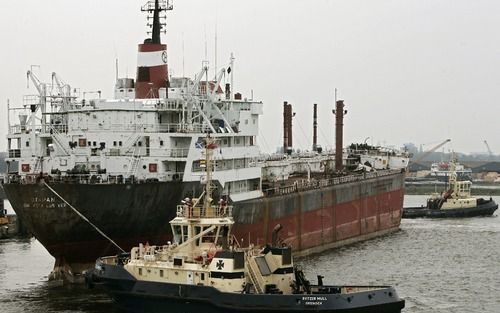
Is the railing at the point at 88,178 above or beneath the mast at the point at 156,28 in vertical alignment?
beneath

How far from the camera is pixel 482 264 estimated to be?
42.9 m

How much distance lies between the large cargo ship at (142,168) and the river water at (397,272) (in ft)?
7.17

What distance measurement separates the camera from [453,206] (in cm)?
7400

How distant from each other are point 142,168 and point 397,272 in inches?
473

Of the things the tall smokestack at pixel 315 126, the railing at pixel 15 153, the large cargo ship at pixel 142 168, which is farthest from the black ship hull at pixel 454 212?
the railing at pixel 15 153

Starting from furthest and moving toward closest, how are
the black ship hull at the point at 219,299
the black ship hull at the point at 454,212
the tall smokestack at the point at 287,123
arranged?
the black ship hull at the point at 454,212
the tall smokestack at the point at 287,123
the black ship hull at the point at 219,299

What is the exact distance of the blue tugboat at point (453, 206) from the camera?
73.0 metres

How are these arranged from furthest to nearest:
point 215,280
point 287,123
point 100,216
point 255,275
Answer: point 287,123 → point 100,216 → point 255,275 → point 215,280

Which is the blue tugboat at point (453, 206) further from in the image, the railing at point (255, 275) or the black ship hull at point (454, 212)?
the railing at point (255, 275)

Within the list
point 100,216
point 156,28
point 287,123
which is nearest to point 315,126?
point 287,123

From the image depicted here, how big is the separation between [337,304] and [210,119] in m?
17.6

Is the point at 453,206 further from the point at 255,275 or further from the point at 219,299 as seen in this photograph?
the point at 219,299

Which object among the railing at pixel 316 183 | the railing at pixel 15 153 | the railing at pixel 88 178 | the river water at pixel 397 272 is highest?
the railing at pixel 15 153

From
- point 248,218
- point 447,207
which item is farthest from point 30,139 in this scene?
point 447,207
